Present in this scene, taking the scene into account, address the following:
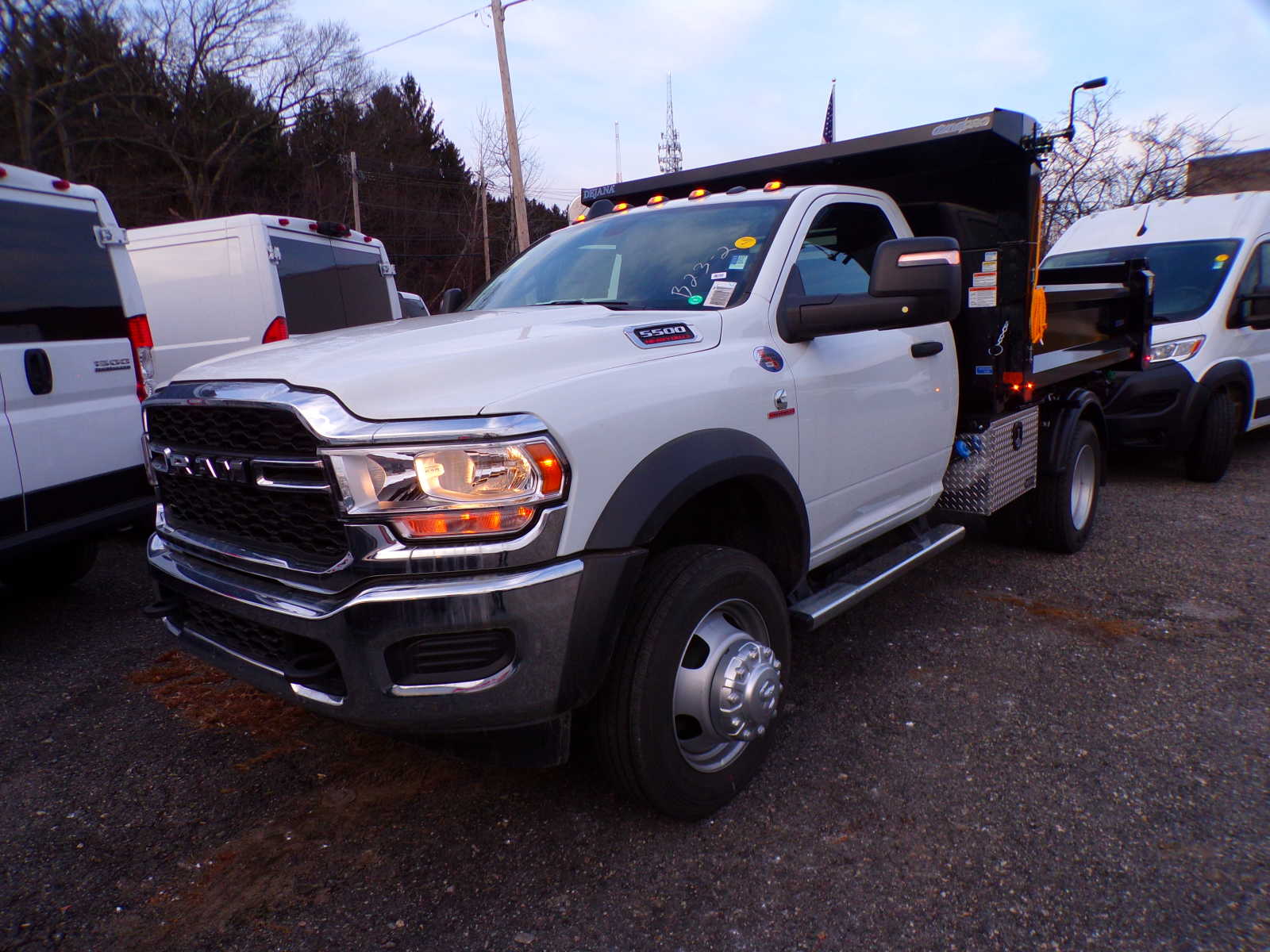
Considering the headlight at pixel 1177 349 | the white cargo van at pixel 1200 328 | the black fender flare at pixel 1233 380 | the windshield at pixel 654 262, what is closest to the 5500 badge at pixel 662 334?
the windshield at pixel 654 262

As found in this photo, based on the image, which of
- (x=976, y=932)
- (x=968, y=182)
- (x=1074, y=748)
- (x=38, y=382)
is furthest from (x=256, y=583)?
(x=968, y=182)

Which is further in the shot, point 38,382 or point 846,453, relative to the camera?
point 38,382

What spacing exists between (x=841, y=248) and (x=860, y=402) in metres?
0.71

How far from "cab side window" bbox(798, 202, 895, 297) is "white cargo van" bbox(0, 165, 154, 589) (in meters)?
3.37

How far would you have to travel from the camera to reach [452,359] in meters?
2.24

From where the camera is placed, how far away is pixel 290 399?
2.07 m

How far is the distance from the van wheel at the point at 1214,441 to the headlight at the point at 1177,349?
0.40m

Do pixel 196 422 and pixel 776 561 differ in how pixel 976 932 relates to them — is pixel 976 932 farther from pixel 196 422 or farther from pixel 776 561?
pixel 196 422

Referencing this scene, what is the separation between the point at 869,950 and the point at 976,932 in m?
0.28

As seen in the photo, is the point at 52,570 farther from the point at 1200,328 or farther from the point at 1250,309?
the point at 1250,309

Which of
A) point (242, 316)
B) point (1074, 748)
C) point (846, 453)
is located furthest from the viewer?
point (242, 316)

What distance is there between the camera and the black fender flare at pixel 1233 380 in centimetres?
695

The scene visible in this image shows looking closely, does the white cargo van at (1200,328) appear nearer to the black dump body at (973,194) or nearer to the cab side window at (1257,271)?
the cab side window at (1257,271)

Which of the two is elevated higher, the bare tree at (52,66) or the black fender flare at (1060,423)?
the bare tree at (52,66)
